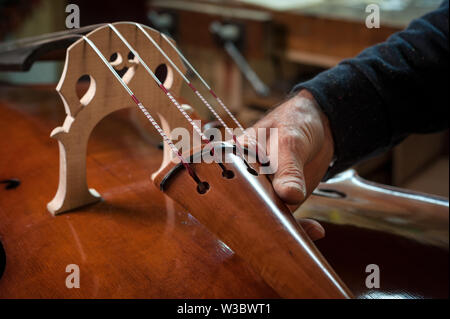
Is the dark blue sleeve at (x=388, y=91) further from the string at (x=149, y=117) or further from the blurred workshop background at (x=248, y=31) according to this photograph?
the blurred workshop background at (x=248, y=31)

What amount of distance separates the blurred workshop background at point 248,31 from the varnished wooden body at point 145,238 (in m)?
1.15

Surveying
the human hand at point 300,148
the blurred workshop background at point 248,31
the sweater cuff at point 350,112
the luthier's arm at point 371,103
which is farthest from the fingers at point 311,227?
the blurred workshop background at point 248,31

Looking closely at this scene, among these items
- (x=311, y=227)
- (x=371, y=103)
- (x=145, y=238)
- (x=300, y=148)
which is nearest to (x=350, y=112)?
(x=371, y=103)

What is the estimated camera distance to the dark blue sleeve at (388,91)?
2.67 feet

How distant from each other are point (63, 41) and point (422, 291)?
24.8 inches

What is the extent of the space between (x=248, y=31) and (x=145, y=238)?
85.6 inches

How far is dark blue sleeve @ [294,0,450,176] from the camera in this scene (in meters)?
0.81

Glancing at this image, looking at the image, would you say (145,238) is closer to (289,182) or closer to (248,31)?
(289,182)

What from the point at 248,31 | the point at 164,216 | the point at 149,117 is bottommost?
the point at 248,31

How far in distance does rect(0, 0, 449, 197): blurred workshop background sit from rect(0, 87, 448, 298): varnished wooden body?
1.15 m

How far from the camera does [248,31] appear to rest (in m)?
2.63

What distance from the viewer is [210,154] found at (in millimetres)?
571
